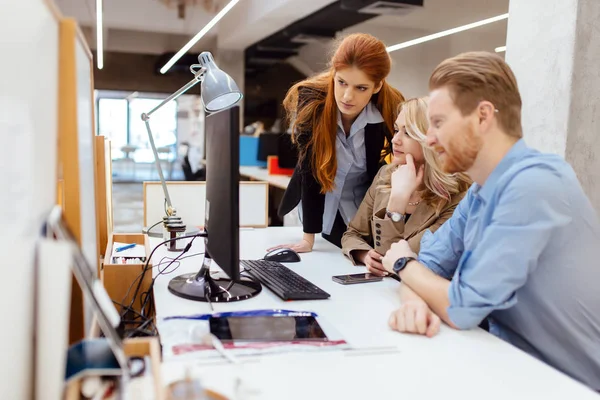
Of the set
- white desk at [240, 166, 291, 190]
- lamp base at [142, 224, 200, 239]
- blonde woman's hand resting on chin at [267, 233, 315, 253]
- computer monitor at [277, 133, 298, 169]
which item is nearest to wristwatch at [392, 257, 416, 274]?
blonde woman's hand resting on chin at [267, 233, 315, 253]

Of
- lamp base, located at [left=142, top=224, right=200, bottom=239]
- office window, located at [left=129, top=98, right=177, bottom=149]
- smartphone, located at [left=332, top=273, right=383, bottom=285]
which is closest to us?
smartphone, located at [left=332, top=273, right=383, bottom=285]

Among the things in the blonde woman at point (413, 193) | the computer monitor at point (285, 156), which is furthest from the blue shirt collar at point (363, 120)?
the computer monitor at point (285, 156)

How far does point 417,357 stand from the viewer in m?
1.02

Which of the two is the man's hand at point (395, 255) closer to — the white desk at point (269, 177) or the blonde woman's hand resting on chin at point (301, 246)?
the blonde woman's hand resting on chin at point (301, 246)

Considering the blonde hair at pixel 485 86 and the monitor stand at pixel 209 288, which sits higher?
the blonde hair at pixel 485 86

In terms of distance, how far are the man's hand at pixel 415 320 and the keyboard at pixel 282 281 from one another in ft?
0.76

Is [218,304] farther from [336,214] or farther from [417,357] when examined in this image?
[336,214]

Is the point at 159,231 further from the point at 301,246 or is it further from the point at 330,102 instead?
the point at 330,102

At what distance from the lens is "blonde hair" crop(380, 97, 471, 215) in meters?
1.73

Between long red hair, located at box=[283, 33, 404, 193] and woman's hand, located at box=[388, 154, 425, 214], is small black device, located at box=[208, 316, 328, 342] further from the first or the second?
long red hair, located at box=[283, 33, 404, 193]

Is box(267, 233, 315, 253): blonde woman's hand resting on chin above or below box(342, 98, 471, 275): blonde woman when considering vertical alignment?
below

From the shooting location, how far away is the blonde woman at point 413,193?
174cm

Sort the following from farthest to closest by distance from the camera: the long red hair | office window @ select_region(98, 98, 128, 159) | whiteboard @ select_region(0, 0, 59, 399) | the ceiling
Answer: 1. office window @ select_region(98, 98, 128, 159)
2. the ceiling
3. the long red hair
4. whiteboard @ select_region(0, 0, 59, 399)

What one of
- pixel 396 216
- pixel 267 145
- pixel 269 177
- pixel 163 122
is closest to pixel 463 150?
pixel 396 216
